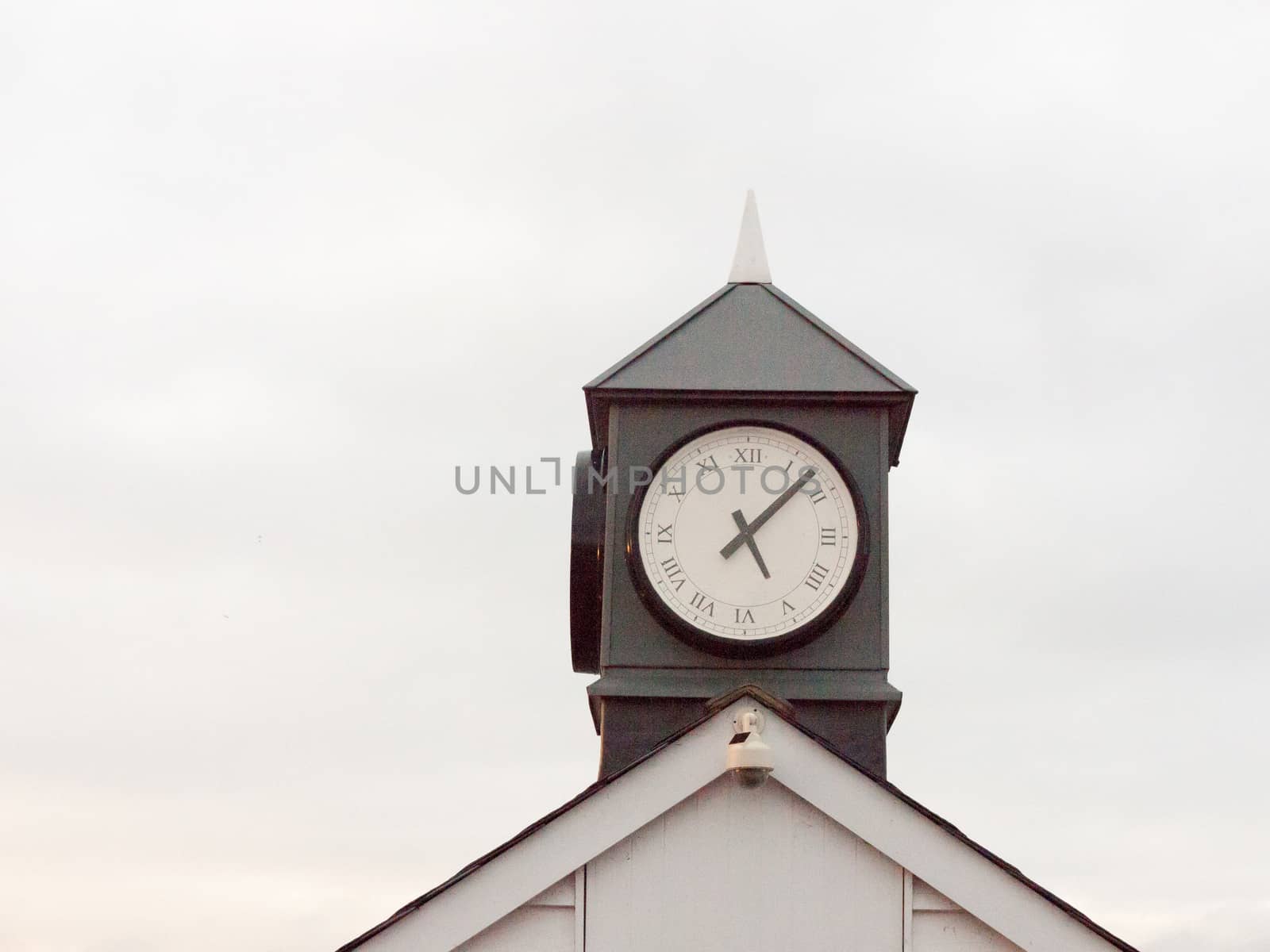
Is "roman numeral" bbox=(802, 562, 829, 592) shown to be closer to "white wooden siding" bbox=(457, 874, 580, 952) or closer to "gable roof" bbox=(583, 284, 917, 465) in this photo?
"gable roof" bbox=(583, 284, 917, 465)

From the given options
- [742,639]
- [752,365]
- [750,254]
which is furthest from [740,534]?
[750,254]

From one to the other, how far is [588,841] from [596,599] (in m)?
3.59

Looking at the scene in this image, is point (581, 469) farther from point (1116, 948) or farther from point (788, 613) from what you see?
point (1116, 948)

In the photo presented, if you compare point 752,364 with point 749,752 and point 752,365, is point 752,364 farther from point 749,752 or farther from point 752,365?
point 749,752

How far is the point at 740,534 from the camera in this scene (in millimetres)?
Answer: 12227

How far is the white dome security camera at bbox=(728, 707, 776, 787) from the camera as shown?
938 centimetres

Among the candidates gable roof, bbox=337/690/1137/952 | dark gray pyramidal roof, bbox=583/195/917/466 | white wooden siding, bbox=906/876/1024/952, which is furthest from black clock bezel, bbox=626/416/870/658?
white wooden siding, bbox=906/876/1024/952

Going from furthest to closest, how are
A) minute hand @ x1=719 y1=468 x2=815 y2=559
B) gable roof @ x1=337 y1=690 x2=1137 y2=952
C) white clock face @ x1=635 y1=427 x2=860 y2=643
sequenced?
1. minute hand @ x1=719 y1=468 x2=815 y2=559
2. white clock face @ x1=635 y1=427 x2=860 y2=643
3. gable roof @ x1=337 y1=690 x2=1137 y2=952

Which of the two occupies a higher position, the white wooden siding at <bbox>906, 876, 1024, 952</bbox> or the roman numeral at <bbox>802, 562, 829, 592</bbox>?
the roman numeral at <bbox>802, 562, 829, 592</bbox>

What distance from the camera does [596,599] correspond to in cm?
1304

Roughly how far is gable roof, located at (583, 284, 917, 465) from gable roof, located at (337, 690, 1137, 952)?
326cm

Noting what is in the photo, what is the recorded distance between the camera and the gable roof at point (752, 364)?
1255 cm

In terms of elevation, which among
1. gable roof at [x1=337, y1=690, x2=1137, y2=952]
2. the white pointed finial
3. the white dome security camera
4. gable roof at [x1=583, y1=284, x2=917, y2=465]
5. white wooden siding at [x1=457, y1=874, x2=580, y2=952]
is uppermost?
the white pointed finial

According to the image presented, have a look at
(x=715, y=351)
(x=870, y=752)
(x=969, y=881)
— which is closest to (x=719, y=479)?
(x=715, y=351)
